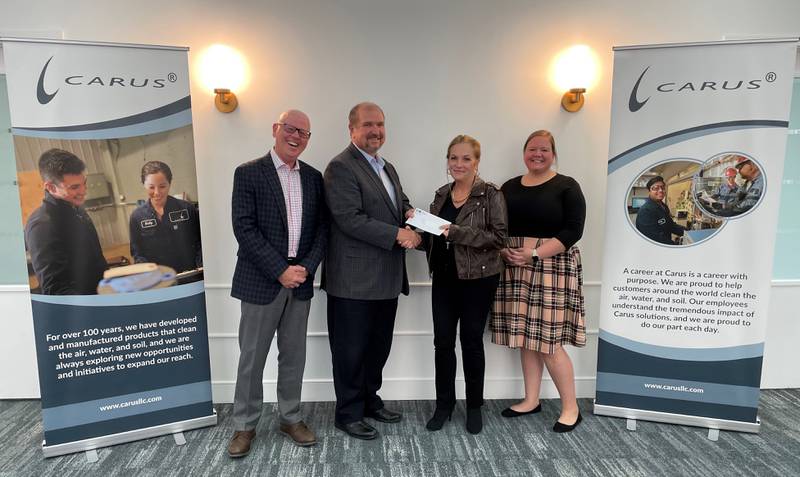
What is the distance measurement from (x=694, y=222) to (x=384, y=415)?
6.94 feet

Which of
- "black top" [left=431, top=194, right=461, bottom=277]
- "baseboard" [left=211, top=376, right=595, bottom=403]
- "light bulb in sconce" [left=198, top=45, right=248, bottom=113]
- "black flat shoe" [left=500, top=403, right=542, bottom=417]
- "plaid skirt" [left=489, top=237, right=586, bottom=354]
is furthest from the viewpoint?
"baseboard" [left=211, top=376, right=595, bottom=403]

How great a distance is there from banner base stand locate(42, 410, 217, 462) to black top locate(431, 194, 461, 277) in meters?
1.60

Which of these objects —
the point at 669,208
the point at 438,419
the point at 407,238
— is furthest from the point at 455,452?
the point at 669,208

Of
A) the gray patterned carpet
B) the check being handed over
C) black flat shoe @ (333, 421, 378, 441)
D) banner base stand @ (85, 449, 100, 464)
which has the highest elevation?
the check being handed over

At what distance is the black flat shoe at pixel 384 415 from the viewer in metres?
2.64

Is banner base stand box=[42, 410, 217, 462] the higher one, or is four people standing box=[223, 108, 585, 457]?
four people standing box=[223, 108, 585, 457]

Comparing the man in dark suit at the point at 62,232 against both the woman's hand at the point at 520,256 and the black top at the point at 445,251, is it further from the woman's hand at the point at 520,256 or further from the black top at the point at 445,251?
the woman's hand at the point at 520,256

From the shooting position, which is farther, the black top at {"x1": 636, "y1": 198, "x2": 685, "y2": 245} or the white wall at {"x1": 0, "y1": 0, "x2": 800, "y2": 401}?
the white wall at {"x1": 0, "y1": 0, "x2": 800, "y2": 401}

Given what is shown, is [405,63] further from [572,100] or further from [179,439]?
[179,439]

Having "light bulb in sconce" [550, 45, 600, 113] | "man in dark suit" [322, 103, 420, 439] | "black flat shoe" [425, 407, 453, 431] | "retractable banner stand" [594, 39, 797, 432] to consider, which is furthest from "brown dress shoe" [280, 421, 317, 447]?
"light bulb in sconce" [550, 45, 600, 113]

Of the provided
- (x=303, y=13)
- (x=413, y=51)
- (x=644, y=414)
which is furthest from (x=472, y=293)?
(x=303, y=13)

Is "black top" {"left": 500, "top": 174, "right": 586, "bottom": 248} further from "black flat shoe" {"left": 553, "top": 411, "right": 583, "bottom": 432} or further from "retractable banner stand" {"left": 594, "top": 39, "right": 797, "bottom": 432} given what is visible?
Result: "black flat shoe" {"left": 553, "top": 411, "right": 583, "bottom": 432}

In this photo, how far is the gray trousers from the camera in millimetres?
2291

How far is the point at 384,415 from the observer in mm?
2652
